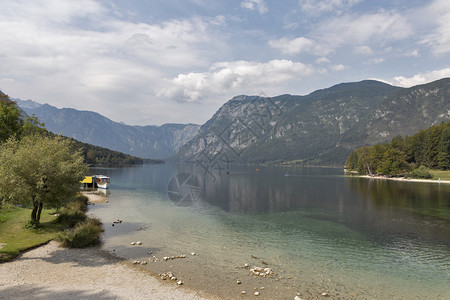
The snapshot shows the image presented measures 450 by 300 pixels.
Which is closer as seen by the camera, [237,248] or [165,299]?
[165,299]

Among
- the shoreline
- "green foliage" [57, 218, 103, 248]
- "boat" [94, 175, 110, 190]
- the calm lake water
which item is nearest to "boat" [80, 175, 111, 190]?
"boat" [94, 175, 110, 190]

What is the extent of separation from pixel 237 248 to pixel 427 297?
18.8 m

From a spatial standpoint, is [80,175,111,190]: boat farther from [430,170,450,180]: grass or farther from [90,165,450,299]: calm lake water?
[430,170,450,180]: grass

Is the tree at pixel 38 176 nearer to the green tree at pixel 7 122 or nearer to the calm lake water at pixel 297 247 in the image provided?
the calm lake water at pixel 297 247

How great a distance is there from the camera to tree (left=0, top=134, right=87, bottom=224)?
1161 inches

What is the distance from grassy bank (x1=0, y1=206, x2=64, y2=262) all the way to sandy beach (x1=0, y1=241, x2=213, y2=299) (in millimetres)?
1361

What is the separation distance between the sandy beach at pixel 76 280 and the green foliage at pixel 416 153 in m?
173

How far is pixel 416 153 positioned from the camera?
169625 millimetres

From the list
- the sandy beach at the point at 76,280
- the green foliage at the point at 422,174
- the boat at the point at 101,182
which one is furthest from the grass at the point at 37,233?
the green foliage at the point at 422,174

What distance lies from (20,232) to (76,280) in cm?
1786

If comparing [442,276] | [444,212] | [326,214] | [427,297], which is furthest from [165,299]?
[444,212]

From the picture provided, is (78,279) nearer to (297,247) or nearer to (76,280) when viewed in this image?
(76,280)

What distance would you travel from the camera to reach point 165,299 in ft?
60.4

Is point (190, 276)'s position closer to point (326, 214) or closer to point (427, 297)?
point (427, 297)
